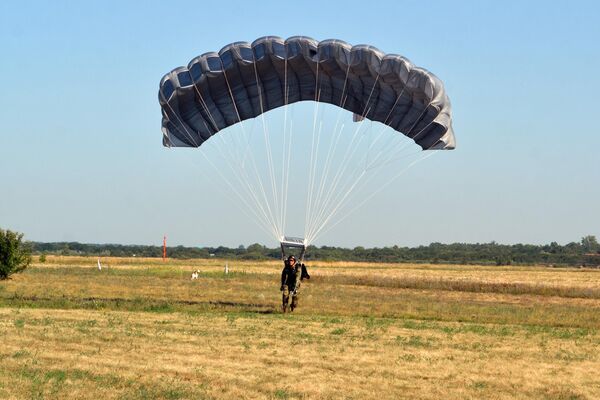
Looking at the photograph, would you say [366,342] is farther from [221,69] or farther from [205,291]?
[205,291]

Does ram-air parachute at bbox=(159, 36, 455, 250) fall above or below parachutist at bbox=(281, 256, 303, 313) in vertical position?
above

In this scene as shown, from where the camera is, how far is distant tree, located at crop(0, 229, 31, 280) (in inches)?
1474

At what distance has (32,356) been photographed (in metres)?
14.4

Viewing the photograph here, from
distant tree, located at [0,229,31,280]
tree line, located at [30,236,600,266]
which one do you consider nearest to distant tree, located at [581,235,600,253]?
tree line, located at [30,236,600,266]

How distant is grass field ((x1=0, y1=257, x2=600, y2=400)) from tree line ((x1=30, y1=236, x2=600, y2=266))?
78.0m

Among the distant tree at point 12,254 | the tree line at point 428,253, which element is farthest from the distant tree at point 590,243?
the distant tree at point 12,254

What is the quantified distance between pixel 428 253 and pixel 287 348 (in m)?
129

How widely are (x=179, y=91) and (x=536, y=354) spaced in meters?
11.3

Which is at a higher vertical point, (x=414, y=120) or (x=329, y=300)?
(x=414, y=120)

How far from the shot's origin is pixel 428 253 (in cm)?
14275

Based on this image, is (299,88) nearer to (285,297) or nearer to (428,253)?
(285,297)

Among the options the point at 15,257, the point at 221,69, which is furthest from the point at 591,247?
the point at 221,69

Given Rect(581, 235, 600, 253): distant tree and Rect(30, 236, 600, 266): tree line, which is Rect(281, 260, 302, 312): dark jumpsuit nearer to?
Rect(30, 236, 600, 266): tree line

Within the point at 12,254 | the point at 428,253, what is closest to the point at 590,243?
the point at 428,253
